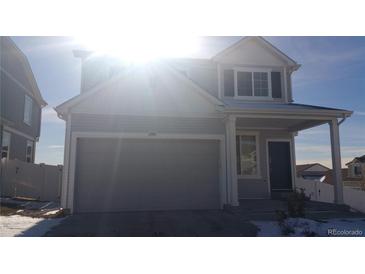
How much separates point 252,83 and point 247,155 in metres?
3.07

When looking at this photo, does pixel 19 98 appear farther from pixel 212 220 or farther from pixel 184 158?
pixel 212 220

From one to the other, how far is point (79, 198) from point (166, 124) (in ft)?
11.9

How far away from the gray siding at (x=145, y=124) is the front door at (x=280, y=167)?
3227 millimetres

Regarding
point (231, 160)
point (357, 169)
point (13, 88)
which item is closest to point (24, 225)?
point (231, 160)

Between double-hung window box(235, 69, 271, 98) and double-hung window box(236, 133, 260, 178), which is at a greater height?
double-hung window box(235, 69, 271, 98)

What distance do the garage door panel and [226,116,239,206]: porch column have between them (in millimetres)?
511

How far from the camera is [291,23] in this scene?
24.0 ft

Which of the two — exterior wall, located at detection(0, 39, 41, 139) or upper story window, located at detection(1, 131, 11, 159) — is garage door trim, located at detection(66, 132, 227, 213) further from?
upper story window, located at detection(1, 131, 11, 159)

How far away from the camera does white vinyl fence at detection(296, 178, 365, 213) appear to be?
34.9ft

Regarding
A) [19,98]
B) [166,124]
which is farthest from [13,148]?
[166,124]

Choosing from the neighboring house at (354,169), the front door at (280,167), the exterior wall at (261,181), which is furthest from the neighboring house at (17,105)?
the neighboring house at (354,169)

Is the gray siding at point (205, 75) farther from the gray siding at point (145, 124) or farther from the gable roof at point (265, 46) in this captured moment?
the gray siding at point (145, 124)

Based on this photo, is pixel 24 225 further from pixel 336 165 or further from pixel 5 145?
pixel 5 145

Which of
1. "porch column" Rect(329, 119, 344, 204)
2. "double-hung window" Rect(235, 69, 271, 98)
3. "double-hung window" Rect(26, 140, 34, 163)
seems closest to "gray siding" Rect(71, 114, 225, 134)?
"double-hung window" Rect(235, 69, 271, 98)
